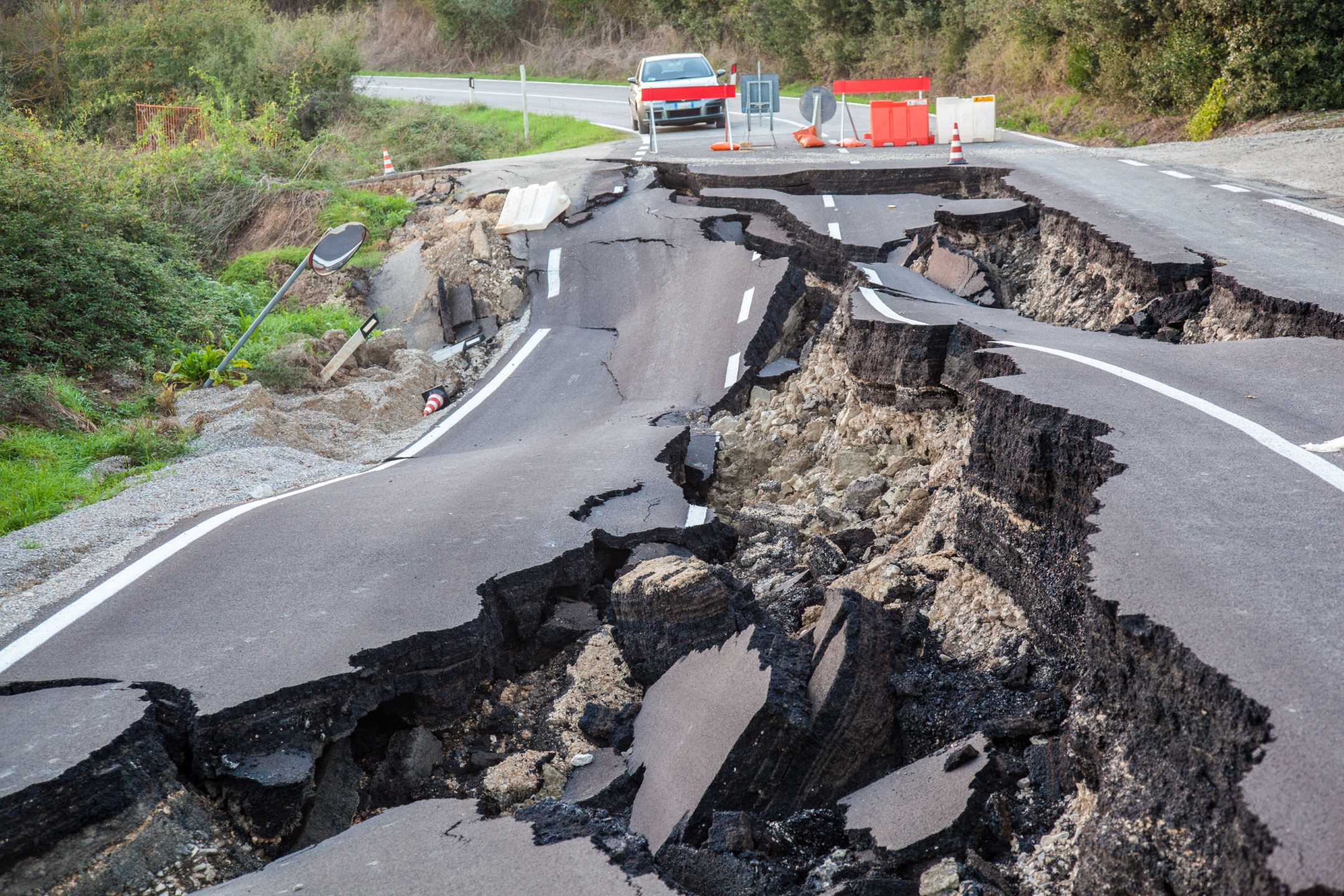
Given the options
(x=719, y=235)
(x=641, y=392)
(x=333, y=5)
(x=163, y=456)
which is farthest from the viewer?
(x=333, y=5)

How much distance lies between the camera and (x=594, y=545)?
23.0ft

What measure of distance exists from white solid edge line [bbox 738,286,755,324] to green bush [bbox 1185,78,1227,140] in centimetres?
1195

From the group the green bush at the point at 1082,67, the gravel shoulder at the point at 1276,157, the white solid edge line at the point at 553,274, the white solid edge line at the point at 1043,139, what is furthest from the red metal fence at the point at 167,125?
the green bush at the point at 1082,67

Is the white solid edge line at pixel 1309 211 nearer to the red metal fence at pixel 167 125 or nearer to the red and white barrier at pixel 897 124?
the red and white barrier at pixel 897 124

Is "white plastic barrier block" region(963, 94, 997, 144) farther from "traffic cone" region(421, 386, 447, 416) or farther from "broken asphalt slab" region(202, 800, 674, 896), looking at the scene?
"broken asphalt slab" region(202, 800, 674, 896)

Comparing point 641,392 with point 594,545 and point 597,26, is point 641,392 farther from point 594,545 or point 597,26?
point 597,26

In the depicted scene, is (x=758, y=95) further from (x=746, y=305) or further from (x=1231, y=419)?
(x=1231, y=419)

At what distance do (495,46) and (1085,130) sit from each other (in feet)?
107

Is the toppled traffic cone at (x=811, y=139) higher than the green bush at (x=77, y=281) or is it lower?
higher

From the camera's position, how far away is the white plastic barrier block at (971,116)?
1991 cm

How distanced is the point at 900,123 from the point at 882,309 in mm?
12478

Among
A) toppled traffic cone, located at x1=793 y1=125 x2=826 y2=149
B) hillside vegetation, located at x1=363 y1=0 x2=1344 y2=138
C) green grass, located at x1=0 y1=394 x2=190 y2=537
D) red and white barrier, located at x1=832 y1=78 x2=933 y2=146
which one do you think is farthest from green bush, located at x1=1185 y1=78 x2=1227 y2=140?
green grass, located at x1=0 y1=394 x2=190 y2=537

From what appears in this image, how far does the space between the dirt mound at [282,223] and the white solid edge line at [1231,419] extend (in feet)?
48.5

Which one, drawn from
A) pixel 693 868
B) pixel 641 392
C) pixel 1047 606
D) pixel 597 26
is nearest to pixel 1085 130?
pixel 641 392
